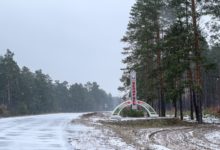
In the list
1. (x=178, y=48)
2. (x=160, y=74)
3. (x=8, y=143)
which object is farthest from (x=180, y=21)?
(x=8, y=143)

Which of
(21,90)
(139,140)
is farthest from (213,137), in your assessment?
(21,90)

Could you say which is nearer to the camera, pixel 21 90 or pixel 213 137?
pixel 213 137

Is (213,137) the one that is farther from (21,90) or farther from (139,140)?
(21,90)

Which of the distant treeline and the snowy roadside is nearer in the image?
the snowy roadside

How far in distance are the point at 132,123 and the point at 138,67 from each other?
56.7 feet

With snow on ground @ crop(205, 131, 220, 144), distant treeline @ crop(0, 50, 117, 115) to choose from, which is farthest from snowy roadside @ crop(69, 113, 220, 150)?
distant treeline @ crop(0, 50, 117, 115)

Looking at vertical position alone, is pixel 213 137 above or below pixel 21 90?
below

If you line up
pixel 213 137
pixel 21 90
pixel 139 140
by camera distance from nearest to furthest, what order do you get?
1. pixel 139 140
2. pixel 213 137
3. pixel 21 90

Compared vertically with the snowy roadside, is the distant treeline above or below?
above

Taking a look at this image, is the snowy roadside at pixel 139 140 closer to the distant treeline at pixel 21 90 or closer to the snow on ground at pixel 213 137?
the snow on ground at pixel 213 137

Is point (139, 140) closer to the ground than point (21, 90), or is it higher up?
closer to the ground

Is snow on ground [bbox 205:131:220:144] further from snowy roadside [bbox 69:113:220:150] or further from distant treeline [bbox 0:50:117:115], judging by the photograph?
distant treeline [bbox 0:50:117:115]

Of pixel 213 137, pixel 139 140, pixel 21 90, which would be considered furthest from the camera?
pixel 21 90

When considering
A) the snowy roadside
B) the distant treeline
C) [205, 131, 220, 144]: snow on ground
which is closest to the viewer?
the snowy roadside
